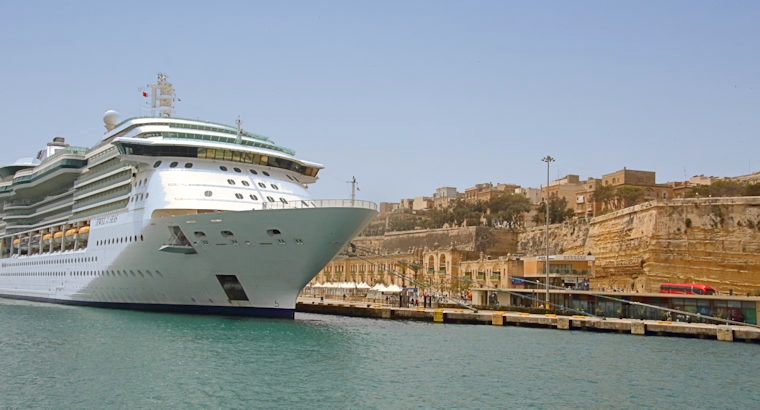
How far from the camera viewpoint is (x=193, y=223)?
30828 mm

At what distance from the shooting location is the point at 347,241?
3142 centimetres

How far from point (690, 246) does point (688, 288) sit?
6.66 metres

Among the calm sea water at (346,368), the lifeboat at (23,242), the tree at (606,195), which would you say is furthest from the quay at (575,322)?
the tree at (606,195)

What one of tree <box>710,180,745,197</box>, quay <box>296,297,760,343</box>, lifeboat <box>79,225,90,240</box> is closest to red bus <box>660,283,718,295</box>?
quay <box>296,297,760,343</box>

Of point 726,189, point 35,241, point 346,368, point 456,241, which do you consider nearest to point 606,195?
point 726,189

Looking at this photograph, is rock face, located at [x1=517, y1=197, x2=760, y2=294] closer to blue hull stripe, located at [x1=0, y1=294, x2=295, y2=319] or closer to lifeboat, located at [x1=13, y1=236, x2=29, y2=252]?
blue hull stripe, located at [x1=0, y1=294, x2=295, y2=319]

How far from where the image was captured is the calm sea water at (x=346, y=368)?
1739 centimetres

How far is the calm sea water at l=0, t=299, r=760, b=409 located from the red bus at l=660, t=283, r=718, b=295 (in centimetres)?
1723

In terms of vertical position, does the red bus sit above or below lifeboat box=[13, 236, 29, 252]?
below

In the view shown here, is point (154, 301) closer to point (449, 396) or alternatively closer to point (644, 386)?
point (449, 396)

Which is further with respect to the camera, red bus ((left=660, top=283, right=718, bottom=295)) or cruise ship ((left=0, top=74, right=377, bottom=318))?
red bus ((left=660, top=283, right=718, bottom=295))

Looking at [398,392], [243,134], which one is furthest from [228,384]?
[243,134]

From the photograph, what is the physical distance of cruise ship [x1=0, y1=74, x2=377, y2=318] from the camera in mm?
30047

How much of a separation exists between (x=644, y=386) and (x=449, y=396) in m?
5.90
